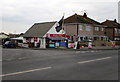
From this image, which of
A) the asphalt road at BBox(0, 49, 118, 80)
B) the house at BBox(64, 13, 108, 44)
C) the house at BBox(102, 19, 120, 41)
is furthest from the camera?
the house at BBox(102, 19, 120, 41)

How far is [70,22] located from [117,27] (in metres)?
21.0

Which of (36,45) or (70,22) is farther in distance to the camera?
(70,22)

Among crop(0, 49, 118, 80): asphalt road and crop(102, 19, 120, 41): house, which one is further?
crop(102, 19, 120, 41): house

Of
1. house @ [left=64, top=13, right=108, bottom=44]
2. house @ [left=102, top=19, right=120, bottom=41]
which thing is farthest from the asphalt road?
house @ [left=102, top=19, right=120, bottom=41]

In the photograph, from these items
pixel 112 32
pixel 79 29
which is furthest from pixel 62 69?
pixel 112 32

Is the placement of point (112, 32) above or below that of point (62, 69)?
above

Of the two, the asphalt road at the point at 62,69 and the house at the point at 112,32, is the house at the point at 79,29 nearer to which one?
the house at the point at 112,32

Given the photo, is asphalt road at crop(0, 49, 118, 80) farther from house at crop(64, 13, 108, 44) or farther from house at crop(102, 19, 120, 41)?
house at crop(102, 19, 120, 41)

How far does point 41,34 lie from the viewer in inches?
1610

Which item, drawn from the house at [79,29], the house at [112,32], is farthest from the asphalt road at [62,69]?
the house at [112,32]

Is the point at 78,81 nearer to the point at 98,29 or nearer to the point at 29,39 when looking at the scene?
the point at 29,39

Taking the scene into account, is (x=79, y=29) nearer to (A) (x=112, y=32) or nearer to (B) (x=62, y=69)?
(A) (x=112, y=32)

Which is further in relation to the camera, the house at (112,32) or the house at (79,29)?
the house at (112,32)

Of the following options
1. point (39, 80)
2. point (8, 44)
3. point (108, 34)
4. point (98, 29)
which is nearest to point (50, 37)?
point (8, 44)
